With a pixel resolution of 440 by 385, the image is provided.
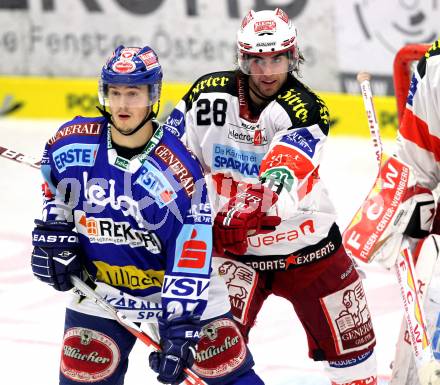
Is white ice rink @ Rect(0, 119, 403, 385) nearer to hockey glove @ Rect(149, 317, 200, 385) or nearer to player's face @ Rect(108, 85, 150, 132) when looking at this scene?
hockey glove @ Rect(149, 317, 200, 385)

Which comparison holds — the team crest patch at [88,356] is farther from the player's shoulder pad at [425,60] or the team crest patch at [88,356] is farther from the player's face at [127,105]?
the player's shoulder pad at [425,60]

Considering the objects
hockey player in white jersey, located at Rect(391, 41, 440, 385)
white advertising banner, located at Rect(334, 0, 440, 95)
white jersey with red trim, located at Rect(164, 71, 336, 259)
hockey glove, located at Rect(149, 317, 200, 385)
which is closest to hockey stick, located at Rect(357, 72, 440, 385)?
hockey player in white jersey, located at Rect(391, 41, 440, 385)

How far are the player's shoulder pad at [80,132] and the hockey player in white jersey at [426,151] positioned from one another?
0.86 meters

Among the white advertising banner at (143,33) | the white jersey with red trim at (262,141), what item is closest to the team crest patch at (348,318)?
the white jersey with red trim at (262,141)

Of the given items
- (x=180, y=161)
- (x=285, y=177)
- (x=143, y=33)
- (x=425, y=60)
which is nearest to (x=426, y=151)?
(x=425, y=60)

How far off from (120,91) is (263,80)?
0.61 meters

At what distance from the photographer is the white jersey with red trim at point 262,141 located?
3.74 m

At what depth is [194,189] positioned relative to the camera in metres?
3.39

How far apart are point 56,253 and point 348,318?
3.59 ft

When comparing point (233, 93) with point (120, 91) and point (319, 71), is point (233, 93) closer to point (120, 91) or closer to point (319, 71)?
point (120, 91)

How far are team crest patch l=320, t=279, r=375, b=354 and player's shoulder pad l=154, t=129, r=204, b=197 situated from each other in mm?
841

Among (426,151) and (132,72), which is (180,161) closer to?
(132,72)

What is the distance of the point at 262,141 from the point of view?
3.86m

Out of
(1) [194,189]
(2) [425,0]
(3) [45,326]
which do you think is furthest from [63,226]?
(2) [425,0]
